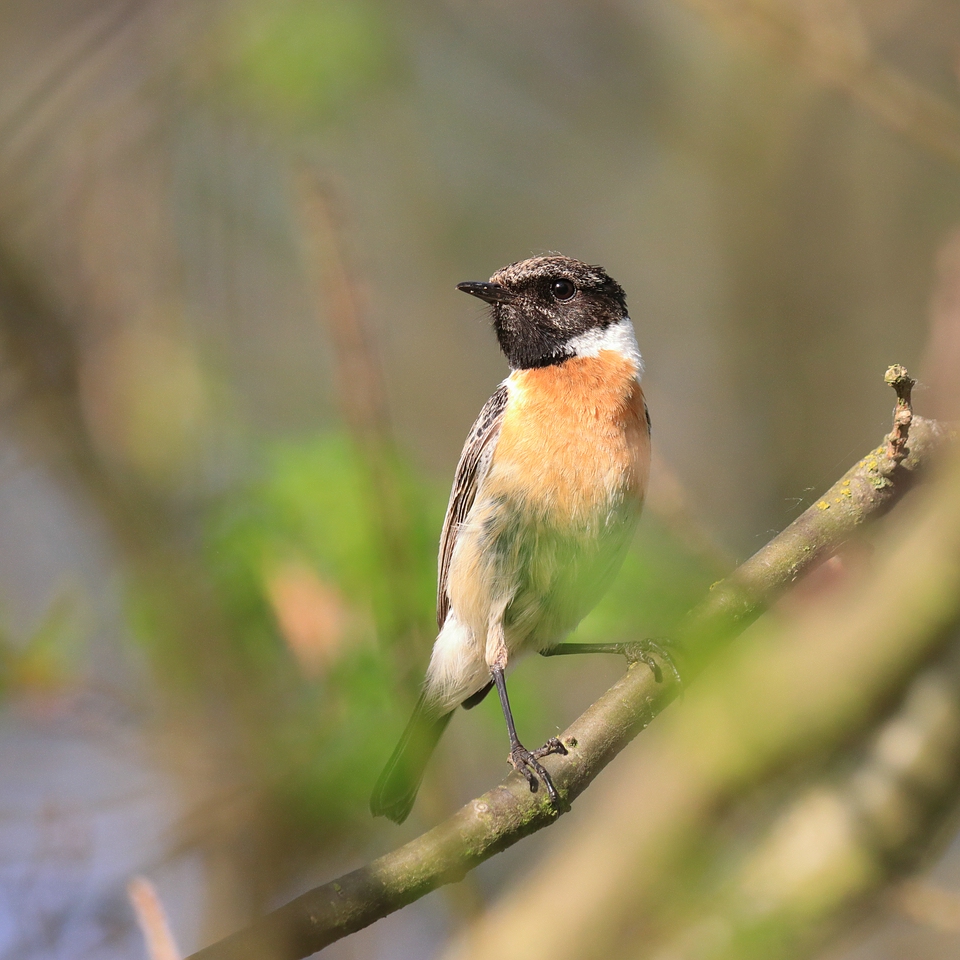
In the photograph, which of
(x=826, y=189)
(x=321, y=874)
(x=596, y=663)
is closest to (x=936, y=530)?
(x=596, y=663)

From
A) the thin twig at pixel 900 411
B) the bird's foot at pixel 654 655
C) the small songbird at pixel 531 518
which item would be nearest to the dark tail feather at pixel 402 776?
the small songbird at pixel 531 518

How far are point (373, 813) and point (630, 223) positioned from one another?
254 inches

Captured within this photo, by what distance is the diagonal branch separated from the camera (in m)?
3.08

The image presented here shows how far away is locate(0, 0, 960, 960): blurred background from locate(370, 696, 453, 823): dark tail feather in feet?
0.39

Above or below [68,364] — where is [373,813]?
below

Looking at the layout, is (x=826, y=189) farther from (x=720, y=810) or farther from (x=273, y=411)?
(x=720, y=810)

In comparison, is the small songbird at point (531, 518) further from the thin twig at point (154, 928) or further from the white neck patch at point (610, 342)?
the thin twig at point (154, 928)

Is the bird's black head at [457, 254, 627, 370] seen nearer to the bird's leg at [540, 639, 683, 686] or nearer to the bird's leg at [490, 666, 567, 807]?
the bird's leg at [540, 639, 683, 686]

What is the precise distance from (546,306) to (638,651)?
6.06 feet

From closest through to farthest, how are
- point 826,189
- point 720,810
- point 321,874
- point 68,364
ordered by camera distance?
point 720,810 < point 321,874 < point 68,364 < point 826,189

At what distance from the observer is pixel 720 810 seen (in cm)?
434

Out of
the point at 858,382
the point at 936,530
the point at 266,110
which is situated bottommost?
the point at 936,530

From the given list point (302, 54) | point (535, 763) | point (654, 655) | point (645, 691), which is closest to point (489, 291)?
point (654, 655)

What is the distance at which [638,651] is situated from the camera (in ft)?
13.9
